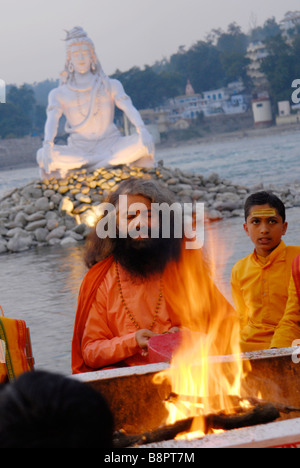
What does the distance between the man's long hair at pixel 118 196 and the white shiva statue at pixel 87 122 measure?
27.5 ft

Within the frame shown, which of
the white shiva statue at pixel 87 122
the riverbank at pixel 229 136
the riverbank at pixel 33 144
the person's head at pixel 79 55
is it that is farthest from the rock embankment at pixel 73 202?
the riverbank at pixel 33 144

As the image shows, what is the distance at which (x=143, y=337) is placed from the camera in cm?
246

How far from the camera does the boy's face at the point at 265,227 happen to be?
2.98 m

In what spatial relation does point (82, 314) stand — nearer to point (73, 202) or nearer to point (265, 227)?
point (265, 227)

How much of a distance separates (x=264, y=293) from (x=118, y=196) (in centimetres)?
76

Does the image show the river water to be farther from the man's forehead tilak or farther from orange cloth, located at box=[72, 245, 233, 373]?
the man's forehead tilak

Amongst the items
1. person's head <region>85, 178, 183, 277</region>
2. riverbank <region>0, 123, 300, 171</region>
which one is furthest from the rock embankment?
riverbank <region>0, 123, 300, 171</region>

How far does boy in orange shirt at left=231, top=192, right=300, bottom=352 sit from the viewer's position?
2.92 metres

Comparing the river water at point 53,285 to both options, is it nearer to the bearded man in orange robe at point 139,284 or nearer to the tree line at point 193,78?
the bearded man in orange robe at point 139,284

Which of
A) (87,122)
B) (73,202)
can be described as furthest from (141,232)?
(87,122)

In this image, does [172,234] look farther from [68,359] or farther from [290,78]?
[290,78]

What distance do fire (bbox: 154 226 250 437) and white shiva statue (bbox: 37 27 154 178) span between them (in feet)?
28.0
